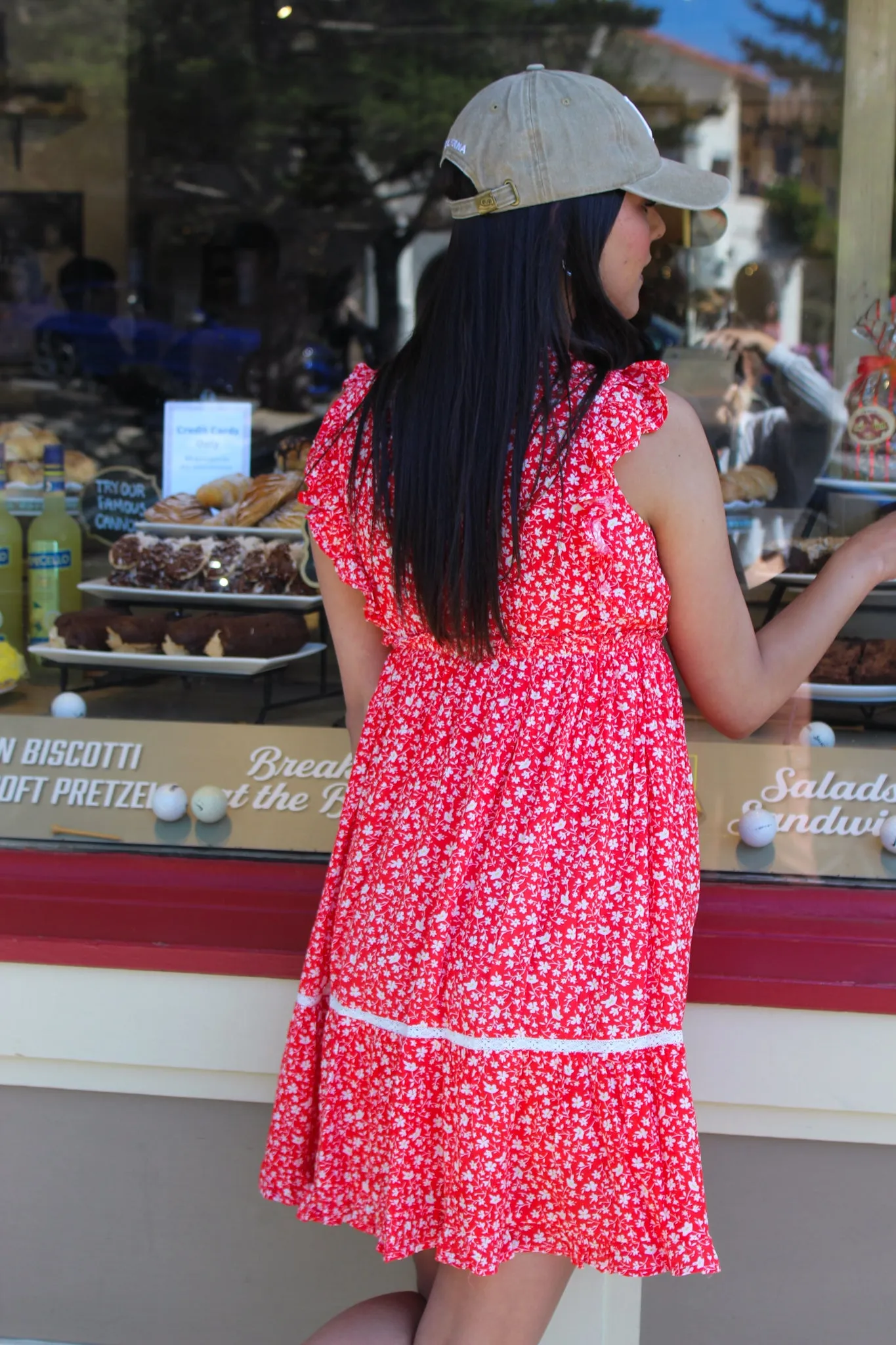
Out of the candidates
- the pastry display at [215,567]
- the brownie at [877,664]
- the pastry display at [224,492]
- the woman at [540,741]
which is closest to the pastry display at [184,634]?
the pastry display at [215,567]

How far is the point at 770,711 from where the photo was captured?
1539 millimetres

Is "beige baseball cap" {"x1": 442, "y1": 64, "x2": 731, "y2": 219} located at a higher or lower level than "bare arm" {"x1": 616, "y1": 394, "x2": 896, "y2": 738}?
higher

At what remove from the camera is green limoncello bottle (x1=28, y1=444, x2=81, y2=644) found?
9.56ft

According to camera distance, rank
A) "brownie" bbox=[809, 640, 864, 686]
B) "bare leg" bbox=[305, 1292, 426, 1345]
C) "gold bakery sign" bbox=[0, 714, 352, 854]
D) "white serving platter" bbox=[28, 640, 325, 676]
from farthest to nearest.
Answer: "white serving platter" bbox=[28, 640, 325, 676] < "brownie" bbox=[809, 640, 864, 686] < "gold bakery sign" bbox=[0, 714, 352, 854] < "bare leg" bbox=[305, 1292, 426, 1345]

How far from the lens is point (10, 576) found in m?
2.99

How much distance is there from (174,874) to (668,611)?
42.9 inches

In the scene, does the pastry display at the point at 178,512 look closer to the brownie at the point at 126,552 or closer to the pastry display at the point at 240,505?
the pastry display at the point at 240,505

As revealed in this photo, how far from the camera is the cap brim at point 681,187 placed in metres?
1.37

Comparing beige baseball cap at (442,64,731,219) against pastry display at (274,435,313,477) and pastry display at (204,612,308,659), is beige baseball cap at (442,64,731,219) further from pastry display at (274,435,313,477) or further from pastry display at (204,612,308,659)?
pastry display at (274,435,313,477)

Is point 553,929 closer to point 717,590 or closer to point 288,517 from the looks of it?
point 717,590

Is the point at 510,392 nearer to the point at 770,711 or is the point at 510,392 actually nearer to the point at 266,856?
the point at 770,711

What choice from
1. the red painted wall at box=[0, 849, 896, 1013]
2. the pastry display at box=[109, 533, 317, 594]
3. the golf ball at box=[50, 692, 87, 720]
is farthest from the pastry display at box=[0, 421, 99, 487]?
the red painted wall at box=[0, 849, 896, 1013]

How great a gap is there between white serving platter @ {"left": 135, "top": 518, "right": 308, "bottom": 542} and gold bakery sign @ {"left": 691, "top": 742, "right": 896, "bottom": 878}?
116 centimetres

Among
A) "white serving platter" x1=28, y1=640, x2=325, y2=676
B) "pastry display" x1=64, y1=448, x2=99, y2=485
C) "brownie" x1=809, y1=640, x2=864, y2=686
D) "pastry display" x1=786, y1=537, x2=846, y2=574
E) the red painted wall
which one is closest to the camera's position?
the red painted wall
